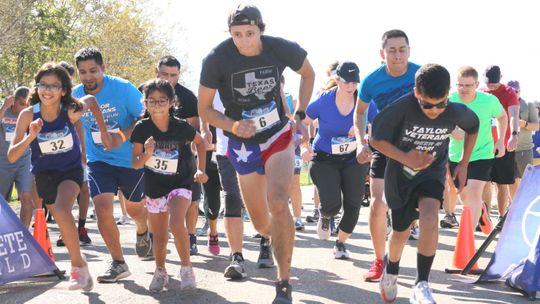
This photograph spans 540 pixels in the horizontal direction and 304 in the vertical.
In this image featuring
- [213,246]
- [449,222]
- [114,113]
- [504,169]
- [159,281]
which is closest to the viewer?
[159,281]

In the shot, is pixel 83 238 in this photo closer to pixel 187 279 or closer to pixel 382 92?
pixel 187 279

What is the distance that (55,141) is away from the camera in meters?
6.64

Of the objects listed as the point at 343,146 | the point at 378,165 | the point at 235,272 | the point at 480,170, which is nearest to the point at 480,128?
the point at 480,170

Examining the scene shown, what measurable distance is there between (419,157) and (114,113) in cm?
311

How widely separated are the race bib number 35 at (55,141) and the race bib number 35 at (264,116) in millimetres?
1714

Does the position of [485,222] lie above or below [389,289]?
below

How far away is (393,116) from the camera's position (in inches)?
227

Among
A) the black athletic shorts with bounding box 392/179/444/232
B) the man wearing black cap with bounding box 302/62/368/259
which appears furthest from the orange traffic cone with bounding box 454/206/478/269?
the black athletic shorts with bounding box 392/179/444/232

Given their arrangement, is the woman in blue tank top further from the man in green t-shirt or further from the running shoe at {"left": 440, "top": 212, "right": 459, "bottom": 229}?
the running shoe at {"left": 440, "top": 212, "right": 459, "bottom": 229}

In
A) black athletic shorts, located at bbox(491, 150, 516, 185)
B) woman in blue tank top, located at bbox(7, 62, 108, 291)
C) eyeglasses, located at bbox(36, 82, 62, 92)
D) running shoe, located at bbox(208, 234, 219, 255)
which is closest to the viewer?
woman in blue tank top, located at bbox(7, 62, 108, 291)

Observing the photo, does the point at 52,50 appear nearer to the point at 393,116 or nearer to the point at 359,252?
the point at 359,252

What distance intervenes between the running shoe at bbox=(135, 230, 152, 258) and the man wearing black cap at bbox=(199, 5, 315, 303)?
226 centimetres

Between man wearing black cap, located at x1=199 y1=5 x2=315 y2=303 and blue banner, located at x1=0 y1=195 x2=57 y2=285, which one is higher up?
man wearing black cap, located at x1=199 y1=5 x2=315 y2=303

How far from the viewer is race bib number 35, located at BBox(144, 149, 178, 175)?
22.2 feet
